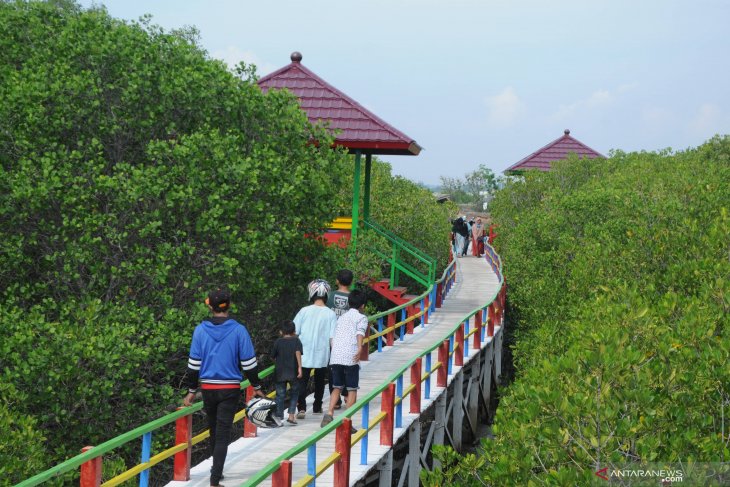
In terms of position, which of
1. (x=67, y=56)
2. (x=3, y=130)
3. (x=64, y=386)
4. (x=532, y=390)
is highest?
(x=67, y=56)

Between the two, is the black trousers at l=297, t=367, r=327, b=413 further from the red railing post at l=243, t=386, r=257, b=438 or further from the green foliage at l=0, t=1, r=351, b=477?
the green foliage at l=0, t=1, r=351, b=477

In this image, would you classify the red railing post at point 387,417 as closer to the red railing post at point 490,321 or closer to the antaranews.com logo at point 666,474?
the antaranews.com logo at point 666,474

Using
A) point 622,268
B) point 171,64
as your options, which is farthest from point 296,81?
point 622,268

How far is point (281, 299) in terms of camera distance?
64.8ft

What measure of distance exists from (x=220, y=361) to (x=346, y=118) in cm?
1357

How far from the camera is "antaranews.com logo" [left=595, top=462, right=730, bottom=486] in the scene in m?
7.13

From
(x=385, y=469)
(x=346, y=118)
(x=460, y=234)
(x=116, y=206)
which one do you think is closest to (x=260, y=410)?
(x=385, y=469)

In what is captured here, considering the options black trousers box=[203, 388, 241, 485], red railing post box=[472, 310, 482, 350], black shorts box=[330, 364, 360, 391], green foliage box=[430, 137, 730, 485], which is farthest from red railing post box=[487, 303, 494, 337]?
black trousers box=[203, 388, 241, 485]

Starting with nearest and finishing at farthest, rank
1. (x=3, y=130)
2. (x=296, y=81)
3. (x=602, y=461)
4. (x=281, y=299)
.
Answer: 1. (x=602, y=461)
2. (x=3, y=130)
3. (x=281, y=299)
4. (x=296, y=81)

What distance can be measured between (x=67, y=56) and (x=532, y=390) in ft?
35.0

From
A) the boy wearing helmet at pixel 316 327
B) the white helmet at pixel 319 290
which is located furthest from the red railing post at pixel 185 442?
the white helmet at pixel 319 290

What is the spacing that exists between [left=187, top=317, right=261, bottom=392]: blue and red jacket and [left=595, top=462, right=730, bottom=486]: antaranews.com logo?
3.12 m

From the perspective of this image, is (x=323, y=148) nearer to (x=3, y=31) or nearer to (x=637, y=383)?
(x=3, y=31)

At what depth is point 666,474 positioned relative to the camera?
7.30 m
